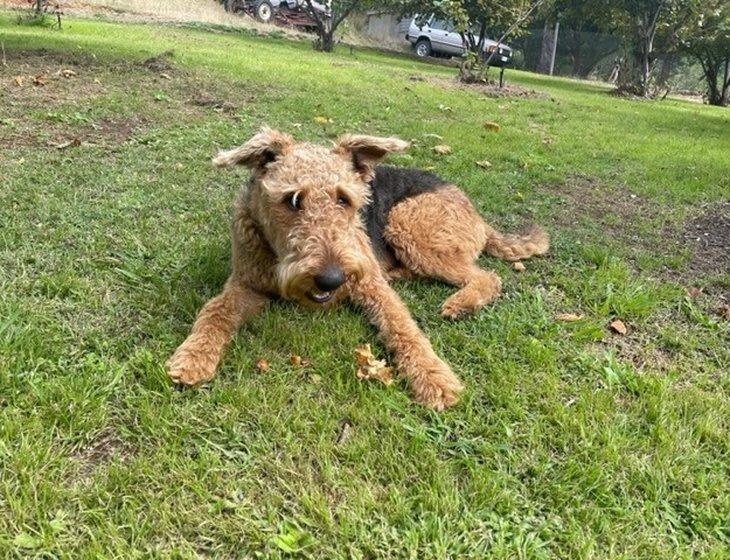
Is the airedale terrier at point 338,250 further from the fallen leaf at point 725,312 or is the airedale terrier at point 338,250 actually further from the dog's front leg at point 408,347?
the fallen leaf at point 725,312

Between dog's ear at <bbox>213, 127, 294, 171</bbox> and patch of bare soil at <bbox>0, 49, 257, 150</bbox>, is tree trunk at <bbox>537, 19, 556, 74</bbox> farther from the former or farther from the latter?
dog's ear at <bbox>213, 127, 294, 171</bbox>

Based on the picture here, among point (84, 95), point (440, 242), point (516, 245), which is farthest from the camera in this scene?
point (84, 95)

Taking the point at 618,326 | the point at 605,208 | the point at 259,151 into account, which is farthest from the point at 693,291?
the point at 259,151

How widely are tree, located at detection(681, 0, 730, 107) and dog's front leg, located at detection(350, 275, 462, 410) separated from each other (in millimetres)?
18221

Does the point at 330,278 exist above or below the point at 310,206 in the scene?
below

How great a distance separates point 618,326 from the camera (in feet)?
10.4

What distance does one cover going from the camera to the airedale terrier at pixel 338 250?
8.17ft

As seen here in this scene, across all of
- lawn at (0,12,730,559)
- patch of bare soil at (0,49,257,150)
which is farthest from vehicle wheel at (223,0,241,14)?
lawn at (0,12,730,559)

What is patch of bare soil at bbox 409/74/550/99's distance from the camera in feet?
41.4

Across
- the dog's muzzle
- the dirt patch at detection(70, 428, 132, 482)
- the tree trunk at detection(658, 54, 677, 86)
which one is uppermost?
the tree trunk at detection(658, 54, 677, 86)

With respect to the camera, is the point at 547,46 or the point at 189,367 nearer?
the point at 189,367

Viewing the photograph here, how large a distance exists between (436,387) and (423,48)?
28165 millimetres

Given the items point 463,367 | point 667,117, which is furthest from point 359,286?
point 667,117

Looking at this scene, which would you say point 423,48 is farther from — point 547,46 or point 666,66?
point 666,66
